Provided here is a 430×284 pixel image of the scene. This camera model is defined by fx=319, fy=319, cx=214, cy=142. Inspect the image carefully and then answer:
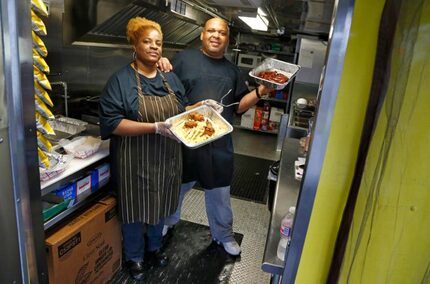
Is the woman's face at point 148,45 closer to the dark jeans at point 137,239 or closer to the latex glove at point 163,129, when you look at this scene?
Result: the latex glove at point 163,129

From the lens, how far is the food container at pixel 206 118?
1.68 m

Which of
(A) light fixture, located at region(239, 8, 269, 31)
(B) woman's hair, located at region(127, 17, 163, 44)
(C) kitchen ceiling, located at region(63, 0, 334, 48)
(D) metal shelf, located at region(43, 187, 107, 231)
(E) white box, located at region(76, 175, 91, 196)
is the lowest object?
(D) metal shelf, located at region(43, 187, 107, 231)

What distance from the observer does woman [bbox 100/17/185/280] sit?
1671 mm

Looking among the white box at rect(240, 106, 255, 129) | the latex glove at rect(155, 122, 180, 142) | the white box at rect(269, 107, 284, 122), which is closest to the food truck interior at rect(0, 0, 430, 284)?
the latex glove at rect(155, 122, 180, 142)

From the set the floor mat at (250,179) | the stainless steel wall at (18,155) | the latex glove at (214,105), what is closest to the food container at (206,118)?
the latex glove at (214,105)

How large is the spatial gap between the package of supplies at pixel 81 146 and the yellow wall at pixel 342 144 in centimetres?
139

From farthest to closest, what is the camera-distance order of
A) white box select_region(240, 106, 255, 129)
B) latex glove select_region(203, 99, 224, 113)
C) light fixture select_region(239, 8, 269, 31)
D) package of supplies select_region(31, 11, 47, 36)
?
1. white box select_region(240, 106, 255, 129)
2. light fixture select_region(239, 8, 269, 31)
3. latex glove select_region(203, 99, 224, 113)
4. package of supplies select_region(31, 11, 47, 36)

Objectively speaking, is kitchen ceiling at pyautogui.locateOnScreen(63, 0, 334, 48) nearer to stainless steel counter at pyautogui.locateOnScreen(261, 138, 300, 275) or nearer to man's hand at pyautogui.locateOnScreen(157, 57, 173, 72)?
man's hand at pyautogui.locateOnScreen(157, 57, 173, 72)

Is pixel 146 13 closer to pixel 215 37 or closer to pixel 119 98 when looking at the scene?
pixel 215 37

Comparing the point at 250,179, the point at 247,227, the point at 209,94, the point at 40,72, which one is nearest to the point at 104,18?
the point at 209,94

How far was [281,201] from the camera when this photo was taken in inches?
59.5

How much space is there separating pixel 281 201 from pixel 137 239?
3.30 ft

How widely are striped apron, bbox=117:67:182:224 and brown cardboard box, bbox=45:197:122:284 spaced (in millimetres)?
120

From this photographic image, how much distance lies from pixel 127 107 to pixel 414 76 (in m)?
1.37
